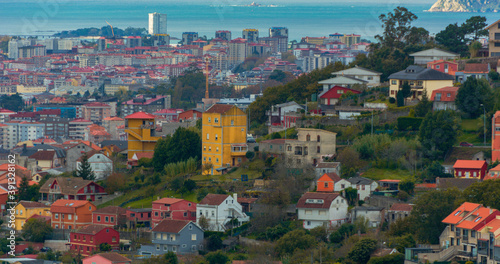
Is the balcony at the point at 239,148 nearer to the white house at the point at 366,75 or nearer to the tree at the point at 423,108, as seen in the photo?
the tree at the point at 423,108

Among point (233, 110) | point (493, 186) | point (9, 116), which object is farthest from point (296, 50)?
point (493, 186)

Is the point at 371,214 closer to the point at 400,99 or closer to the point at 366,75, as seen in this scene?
the point at 400,99

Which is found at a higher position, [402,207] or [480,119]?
[480,119]

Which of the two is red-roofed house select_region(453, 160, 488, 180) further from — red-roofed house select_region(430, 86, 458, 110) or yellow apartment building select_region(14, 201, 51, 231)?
yellow apartment building select_region(14, 201, 51, 231)

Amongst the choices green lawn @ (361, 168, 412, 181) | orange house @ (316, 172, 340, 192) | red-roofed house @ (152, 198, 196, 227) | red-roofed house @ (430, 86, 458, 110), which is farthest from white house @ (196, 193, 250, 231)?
red-roofed house @ (430, 86, 458, 110)

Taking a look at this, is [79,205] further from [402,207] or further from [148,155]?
[402,207]
